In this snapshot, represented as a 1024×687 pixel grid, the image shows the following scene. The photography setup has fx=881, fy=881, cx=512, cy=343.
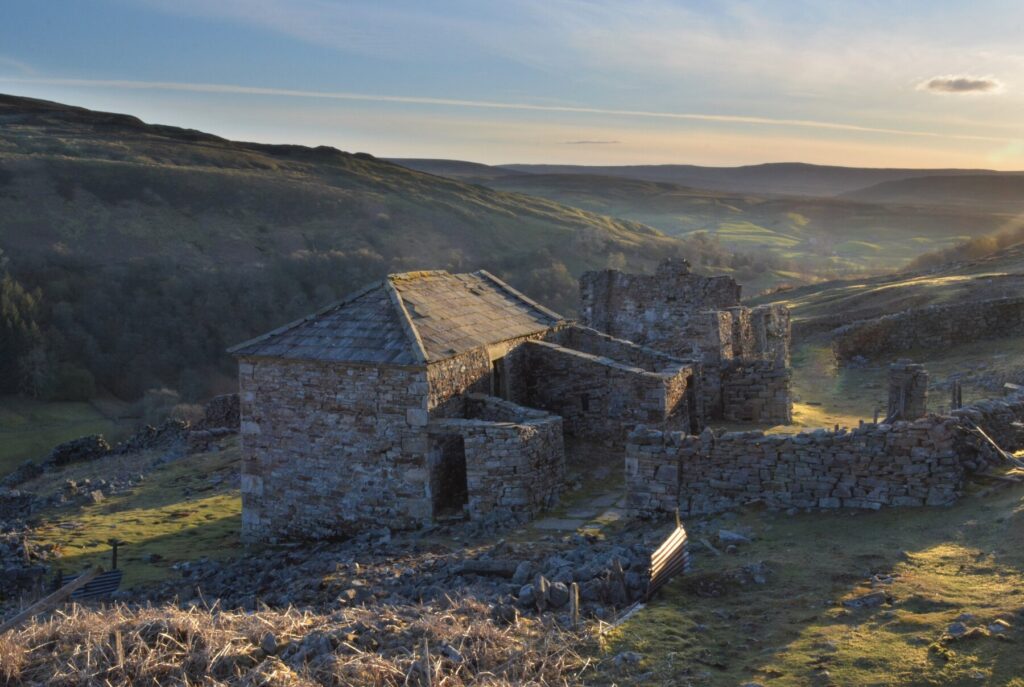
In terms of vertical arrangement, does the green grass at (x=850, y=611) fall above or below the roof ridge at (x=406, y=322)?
below

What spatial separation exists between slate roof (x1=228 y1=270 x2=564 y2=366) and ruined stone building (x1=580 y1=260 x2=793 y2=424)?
433 cm

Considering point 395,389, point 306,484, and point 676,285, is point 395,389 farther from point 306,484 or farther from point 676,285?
point 676,285

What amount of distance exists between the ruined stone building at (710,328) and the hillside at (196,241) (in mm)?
29569

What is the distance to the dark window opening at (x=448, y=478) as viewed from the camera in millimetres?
14000

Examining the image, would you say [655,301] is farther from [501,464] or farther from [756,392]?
[501,464]

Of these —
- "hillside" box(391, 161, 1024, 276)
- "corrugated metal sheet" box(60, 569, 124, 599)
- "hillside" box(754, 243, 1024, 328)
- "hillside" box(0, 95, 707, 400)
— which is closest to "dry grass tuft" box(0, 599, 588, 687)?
"corrugated metal sheet" box(60, 569, 124, 599)

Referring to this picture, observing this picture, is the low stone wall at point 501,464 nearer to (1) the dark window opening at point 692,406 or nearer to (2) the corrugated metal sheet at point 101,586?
(1) the dark window opening at point 692,406

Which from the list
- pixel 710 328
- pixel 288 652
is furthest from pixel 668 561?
pixel 710 328

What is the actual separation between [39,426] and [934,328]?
3575cm

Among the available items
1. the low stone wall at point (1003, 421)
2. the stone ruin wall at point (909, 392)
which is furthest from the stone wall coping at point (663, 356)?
the low stone wall at point (1003, 421)

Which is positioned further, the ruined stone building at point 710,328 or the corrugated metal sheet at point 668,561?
the ruined stone building at point 710,328

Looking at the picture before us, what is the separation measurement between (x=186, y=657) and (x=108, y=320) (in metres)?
51.5

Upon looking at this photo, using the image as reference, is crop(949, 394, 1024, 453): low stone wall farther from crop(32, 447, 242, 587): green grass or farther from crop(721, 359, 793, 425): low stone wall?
crop(32, 447, 242, 587): green grass

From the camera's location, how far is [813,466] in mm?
10680
